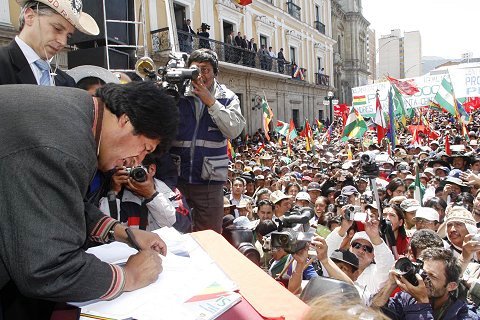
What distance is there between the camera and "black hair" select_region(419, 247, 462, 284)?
307 centimetres

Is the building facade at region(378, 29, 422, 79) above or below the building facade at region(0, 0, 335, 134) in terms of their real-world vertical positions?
above

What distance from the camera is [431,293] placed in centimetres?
300

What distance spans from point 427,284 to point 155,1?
1596 centimetres

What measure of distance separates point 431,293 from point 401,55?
124025 mm

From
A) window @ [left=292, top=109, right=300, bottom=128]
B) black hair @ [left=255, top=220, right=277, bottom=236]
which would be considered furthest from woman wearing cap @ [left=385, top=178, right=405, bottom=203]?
window @ [left=292, top=109, right=300, bottom=128]

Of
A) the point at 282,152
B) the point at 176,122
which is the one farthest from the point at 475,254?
the point at 282,152

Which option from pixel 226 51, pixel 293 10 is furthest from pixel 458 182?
pixel 293 10

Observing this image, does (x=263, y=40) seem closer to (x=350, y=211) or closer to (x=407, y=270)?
(x=350, y=211)

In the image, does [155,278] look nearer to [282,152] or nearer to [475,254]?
[475,254]

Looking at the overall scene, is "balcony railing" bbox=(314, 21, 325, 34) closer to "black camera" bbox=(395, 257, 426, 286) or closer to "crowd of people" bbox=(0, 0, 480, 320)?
"crowd of people" bbox=(0, 0, 480, 320)

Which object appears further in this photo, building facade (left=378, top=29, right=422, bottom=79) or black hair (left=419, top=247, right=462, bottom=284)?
building facade (left=378, top=29, right=422, bottom=79)

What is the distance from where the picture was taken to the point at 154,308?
126cm

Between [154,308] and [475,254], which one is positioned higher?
[154,308]

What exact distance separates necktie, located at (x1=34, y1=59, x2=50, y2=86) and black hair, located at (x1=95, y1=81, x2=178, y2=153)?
920mm
